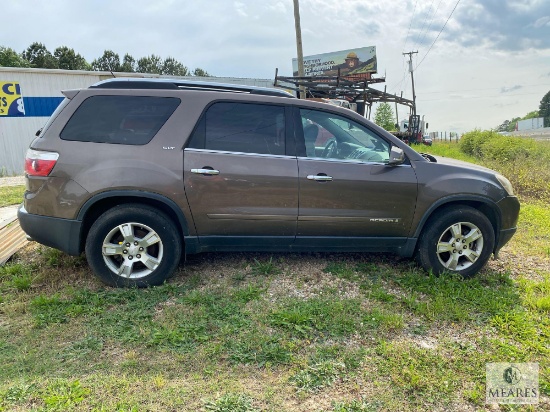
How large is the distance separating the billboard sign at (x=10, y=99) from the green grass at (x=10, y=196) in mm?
8016

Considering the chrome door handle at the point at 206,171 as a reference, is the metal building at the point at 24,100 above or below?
above

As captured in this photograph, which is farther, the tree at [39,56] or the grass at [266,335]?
the tree at [39,56]

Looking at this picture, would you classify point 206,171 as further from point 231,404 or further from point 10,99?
point 10,99

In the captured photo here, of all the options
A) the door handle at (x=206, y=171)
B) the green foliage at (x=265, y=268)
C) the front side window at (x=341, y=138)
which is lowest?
the green foliage at (x=265, y=268)

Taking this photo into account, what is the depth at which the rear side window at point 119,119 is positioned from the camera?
3.49 m

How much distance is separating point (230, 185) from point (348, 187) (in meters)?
1.15

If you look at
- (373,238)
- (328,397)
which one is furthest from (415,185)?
(328,397)

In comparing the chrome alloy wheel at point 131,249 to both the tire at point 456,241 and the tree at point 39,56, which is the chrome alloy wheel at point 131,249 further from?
the tree at point 39,56

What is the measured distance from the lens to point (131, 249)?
11.6 feet

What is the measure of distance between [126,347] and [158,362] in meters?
0.34

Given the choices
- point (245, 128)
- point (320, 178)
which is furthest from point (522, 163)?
point (245, 128)

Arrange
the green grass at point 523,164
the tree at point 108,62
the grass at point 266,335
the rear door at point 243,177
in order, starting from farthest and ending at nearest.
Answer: the tree at point 108,62
the green grass at point 523,164
the rear door at point 243,177
the grass at point 266,335

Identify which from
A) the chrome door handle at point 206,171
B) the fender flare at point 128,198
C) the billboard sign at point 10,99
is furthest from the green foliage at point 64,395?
the billboard sign at point 10,99

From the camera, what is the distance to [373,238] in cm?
386
